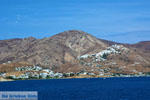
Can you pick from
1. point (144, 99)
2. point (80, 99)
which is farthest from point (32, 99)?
point (144, 99)

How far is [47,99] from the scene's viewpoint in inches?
5290

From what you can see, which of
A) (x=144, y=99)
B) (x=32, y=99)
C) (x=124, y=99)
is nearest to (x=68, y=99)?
(x=124, y=99)

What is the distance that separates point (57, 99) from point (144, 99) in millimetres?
37447

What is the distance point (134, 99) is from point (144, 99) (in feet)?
13.7

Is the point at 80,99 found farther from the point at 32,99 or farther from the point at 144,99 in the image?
the point at 32,99

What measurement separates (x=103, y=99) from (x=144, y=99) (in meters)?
17.4

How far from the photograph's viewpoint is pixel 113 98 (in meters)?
135

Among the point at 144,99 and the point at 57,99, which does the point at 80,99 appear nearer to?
the point at 57,99

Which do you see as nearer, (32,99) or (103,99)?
(32,99)

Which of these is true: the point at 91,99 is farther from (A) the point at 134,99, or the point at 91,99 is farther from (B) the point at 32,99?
(B) the point at 32,99

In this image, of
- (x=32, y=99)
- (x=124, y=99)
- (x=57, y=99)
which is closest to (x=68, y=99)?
(x=57, y=99)

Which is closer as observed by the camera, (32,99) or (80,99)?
(32,99)

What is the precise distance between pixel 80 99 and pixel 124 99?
1876 cm

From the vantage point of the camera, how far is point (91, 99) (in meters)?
132
